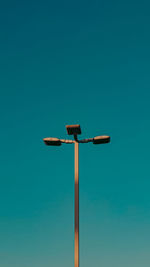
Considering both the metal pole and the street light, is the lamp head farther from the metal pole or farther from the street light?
the metal pole

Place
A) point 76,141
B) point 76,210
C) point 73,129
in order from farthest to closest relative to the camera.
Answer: point 76,141, point 73,129, point 76,210

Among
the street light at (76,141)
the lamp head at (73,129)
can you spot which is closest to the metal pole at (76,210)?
the street light at (76,141)

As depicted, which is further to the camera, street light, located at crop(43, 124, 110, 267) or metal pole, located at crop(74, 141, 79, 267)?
street light, located at crop(43, 124, 110, 267)

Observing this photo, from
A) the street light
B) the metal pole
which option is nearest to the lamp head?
the street light

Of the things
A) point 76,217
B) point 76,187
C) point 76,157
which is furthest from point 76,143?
point 76,217

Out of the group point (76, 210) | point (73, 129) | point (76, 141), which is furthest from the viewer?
point (76, 141)

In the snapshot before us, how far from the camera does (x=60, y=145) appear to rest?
642 inches

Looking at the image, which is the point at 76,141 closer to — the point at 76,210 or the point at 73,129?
the point at 73,129

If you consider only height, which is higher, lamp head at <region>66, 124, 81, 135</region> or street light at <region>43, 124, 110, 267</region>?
lamp head at <region>66, 124, 81, 135</region>

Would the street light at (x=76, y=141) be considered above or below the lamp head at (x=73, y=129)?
below

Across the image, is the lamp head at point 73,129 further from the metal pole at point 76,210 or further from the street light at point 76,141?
the metal pole at point 76,210

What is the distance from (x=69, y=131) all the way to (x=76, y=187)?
1809 millimetres

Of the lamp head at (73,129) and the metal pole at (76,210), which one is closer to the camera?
the metal pole at (76,210)

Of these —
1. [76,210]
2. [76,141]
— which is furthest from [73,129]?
[76,210]
